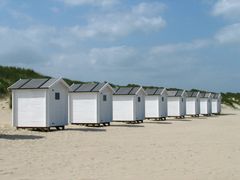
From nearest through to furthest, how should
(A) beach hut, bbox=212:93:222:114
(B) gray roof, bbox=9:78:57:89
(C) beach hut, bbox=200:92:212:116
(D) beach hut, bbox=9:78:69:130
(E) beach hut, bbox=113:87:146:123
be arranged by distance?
(D) beach hut, bbox=9:78:69:130
(B) gray roof, bbox=9:78:57:89
(E) beach hut, bbox=113:87:146:123
(C) beach hut, bbox=200:92:212:116
(A) beach hut, bbox=212:93:222:114

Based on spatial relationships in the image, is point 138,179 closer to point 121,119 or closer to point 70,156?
point 70,156

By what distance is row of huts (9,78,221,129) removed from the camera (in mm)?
27578

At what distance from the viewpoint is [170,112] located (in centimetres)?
5503

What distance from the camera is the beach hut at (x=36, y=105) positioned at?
27.4 meters

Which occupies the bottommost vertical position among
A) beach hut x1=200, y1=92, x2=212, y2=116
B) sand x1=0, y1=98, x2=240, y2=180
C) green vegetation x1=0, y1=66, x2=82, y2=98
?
sand x1=0, y1=98, x2=240, y2=180

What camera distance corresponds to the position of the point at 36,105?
1085 inches

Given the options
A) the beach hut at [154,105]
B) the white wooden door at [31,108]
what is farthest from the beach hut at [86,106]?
the beach hut at [154,105]

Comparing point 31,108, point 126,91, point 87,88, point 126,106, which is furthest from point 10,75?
point 31,108

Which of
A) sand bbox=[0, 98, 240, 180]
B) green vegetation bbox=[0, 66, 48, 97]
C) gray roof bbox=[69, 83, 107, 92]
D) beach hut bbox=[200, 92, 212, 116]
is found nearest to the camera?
sand bbox=[0, 98, 240, 180]

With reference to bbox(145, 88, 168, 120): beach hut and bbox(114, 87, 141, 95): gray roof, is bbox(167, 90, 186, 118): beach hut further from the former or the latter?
bbox(114, 87, 141, 95): gray roof

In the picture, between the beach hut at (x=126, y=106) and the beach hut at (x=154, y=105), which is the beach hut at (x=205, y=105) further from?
the beach hut at (x=126, y=106)

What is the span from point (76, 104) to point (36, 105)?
19.8 ft

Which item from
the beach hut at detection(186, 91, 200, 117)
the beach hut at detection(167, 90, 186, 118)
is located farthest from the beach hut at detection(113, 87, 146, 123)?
the beach hut at detection(186, 91, 200, 117)

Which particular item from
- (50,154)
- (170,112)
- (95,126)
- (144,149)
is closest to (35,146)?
(50,154)
